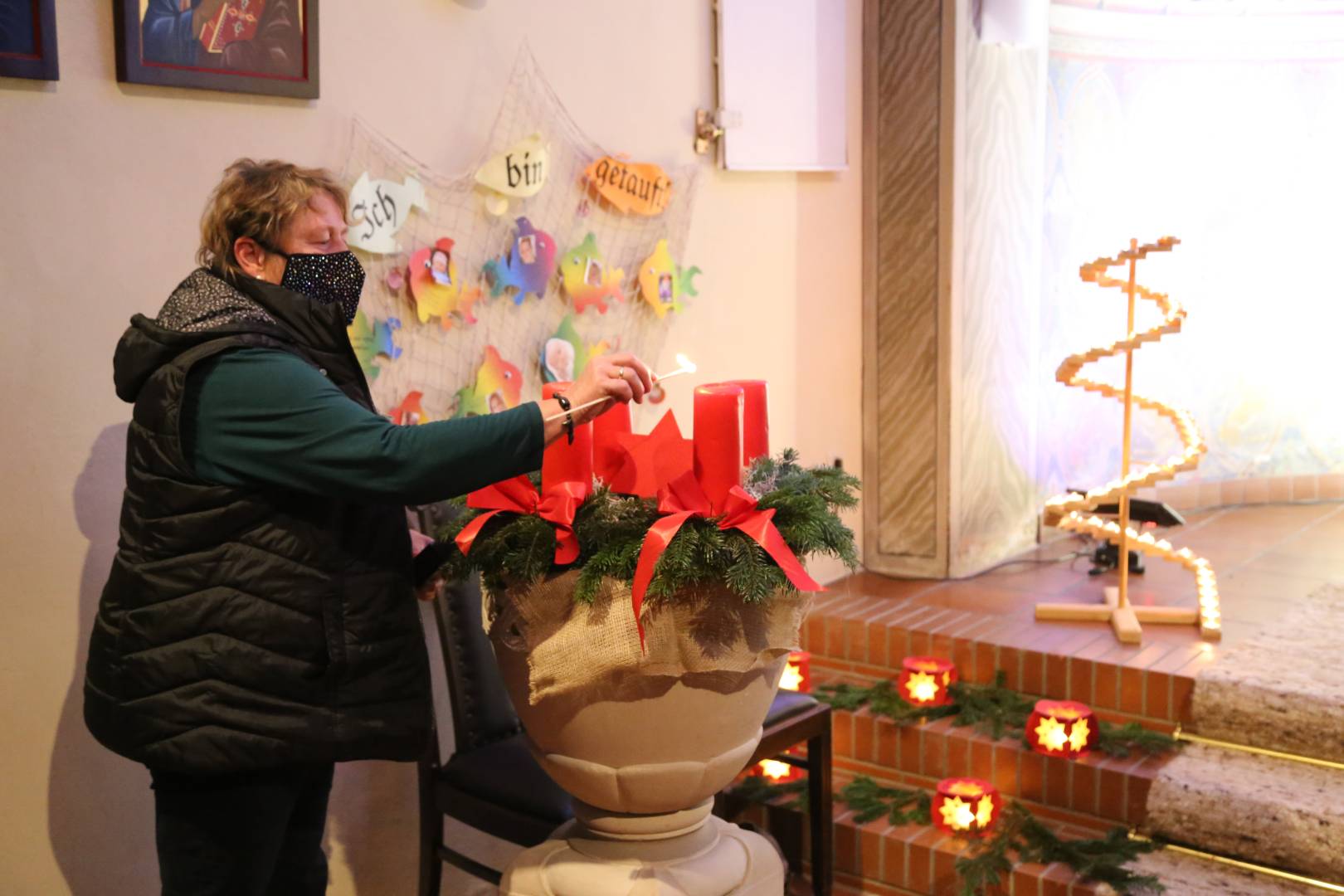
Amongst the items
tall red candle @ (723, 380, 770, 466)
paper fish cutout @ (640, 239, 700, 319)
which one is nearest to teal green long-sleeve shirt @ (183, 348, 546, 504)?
tall red candle @ (723, 380, 770, 466)

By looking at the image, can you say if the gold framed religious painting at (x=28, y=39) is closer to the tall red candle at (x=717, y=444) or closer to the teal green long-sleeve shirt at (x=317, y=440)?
the teal green long-sleeve shirt at (x=317, y=440)

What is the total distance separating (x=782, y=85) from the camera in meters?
3.75

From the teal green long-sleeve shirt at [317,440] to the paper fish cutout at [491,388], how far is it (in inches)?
45.6

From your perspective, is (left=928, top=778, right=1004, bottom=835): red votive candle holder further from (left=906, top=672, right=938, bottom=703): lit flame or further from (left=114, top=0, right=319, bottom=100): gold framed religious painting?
(left=114, top=0, right=319, bottom=100): gold framed religious painting

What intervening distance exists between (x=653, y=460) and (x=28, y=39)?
116 cm

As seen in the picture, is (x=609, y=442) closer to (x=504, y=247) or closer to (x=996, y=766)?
(x=504, y=247)

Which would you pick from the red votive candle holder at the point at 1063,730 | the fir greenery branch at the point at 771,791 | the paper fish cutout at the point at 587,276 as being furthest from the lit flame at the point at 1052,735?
the paper fish cutout at the point at 587,276

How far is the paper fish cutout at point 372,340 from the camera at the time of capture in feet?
8.50

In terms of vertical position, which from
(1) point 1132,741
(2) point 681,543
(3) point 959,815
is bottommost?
(3) point 959,815

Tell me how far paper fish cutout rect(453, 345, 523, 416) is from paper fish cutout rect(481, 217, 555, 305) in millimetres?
144

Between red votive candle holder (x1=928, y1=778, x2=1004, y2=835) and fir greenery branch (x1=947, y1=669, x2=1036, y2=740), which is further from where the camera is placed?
fir greenery branch (x1=947, y1=669, x2=1036, y2=740)

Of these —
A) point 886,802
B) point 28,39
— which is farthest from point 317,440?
point 886,802

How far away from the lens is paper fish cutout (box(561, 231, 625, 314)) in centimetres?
306

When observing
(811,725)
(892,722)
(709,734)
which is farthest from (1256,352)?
(709,734)
